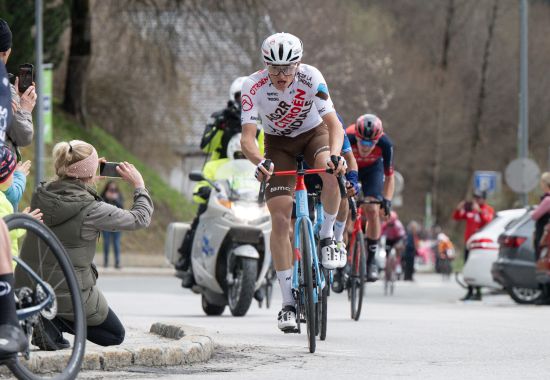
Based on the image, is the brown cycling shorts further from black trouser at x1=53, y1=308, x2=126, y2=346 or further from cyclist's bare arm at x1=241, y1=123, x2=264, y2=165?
black trouser at x1=53, y1=308, x2=126, y2=346

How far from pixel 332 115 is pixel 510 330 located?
356 centimetres

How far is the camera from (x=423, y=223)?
75250mm

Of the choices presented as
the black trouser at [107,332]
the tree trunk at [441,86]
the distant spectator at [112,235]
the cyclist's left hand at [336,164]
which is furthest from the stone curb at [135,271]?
the tree trunk at [441,86]

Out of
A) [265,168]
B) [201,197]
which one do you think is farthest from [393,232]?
[265,168]

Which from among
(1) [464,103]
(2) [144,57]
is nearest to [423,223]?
(1) [464,103]

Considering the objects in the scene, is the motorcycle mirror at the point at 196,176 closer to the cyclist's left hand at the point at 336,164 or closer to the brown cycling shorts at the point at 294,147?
the brown cycling shorts at the point at 294,147

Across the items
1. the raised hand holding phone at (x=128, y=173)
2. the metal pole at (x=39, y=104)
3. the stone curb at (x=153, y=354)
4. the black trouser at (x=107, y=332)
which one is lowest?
the stone curb at (x=153, y=354)

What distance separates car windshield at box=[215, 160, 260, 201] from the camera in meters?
15.8

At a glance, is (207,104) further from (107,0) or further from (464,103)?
(107,0)

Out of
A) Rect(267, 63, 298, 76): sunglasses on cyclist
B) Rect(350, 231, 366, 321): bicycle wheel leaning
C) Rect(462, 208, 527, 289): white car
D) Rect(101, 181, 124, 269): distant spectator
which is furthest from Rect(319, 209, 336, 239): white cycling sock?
Rect(101, 181, 124, 269): distant spectator

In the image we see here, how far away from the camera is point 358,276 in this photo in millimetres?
14961

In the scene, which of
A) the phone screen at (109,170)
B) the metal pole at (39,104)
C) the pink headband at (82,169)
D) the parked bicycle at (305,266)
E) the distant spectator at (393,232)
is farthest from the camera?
the metal pole at (39,104)

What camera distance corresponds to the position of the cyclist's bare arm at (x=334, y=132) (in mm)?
10680

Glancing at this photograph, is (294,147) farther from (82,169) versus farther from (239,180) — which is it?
(239,180)
